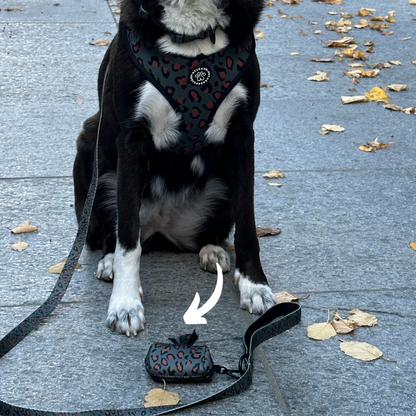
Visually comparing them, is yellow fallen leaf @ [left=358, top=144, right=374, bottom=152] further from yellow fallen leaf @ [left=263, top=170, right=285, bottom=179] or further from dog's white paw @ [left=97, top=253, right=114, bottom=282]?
A: dog's white paw @ [left=97, top=253, right=114, bottom=282]

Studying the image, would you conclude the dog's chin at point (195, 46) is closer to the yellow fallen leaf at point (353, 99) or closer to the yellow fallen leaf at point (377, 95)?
the yellow fallen leaf at point (353, 99)

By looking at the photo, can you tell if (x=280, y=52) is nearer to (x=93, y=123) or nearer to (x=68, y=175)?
(x=68, y=175)

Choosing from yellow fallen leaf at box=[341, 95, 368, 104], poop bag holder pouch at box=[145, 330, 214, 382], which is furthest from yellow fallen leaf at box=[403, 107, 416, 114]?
poop bag holder pouch at box=[145, 330, 214, 382]

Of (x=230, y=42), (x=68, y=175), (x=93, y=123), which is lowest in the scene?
(x=68, y=175)

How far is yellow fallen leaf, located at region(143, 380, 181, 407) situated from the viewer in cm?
243

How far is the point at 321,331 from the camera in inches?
115

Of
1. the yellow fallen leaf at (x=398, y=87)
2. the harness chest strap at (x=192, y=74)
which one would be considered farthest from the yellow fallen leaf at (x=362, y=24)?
the harness chest strap at (x=192, y=74)

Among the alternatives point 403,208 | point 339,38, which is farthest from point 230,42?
point 339,38

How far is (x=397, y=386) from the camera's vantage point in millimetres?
2562

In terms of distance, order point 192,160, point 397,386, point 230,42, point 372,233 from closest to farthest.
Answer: point 397,386 → point 230,42 → point 192,160 → point 372,233

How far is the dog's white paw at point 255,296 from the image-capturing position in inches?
122

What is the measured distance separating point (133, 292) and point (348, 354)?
98 centimetres

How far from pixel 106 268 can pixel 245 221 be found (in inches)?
29.2

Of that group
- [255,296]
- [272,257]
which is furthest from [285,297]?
[272,257]
